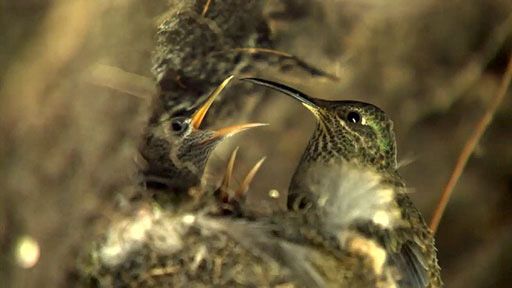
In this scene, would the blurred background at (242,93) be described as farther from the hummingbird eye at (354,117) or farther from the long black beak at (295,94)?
the hummingbird eye at (354,117)

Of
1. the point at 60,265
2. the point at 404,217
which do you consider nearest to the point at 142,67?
the point at 60,265

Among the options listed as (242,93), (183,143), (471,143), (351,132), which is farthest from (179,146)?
(471,143)

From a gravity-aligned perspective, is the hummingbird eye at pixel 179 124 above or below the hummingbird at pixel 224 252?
above

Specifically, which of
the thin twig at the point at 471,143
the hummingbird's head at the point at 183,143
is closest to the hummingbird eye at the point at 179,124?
the hummingbird's head at the point at 183,143

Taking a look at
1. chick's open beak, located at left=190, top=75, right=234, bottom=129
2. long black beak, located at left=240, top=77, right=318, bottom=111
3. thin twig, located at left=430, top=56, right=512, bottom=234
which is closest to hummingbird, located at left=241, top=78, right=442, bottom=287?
long black beak, located at left=240, top=77, right=318, bottom=111

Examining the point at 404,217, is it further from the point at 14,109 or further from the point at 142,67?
the point at 14,109
